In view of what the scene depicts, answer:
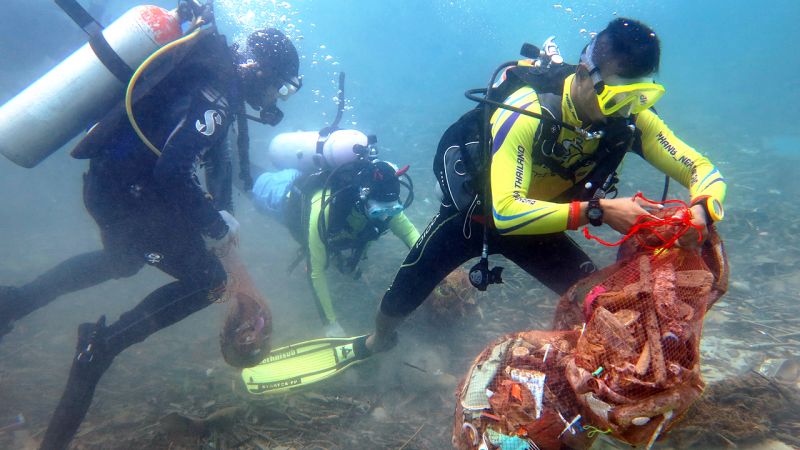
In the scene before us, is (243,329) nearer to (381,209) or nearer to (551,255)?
(381,209)

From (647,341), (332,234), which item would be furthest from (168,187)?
(647,341)

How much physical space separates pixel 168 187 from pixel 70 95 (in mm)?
1413

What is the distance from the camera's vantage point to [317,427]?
3.91 metres

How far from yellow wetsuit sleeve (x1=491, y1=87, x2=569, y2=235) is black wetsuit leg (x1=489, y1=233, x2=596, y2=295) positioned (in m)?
0.87

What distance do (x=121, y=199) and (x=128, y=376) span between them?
11.3 ft

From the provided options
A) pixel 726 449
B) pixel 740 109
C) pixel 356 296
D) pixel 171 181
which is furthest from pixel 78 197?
pixel 740 109

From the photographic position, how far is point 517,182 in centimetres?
250

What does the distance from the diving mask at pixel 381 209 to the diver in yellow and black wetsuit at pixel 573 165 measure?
5.23 feet

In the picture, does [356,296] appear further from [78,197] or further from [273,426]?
[78,197]

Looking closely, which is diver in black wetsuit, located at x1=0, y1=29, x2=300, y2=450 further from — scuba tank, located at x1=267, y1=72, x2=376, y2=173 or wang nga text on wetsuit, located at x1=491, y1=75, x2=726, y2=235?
wang nga text on wetsuit, located at x1=491, y1=75, x2=726, y2=235

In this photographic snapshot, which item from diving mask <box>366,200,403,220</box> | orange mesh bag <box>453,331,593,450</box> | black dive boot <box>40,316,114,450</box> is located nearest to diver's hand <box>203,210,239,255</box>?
black dive boot <box>40,316,114,450</box>

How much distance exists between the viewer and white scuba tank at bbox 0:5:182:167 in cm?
357

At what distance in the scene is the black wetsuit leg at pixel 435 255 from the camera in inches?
136

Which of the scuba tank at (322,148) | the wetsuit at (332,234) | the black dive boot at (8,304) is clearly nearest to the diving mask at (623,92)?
the wetsuit at (332,234)
